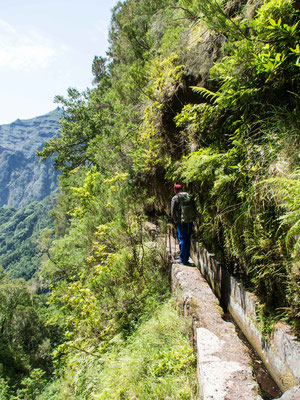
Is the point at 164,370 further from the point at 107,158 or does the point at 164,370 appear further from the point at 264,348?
the point at 107,158

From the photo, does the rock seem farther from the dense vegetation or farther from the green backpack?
the green backpack

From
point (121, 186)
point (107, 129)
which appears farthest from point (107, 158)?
point (107, 129)

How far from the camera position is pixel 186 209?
16.5 ft

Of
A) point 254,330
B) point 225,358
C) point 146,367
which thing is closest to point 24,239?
point 146,367

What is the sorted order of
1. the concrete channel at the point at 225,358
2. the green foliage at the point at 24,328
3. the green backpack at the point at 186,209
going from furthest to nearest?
the green foliage at the point at 24,328 → the green backpack at the point at 186,209 → the concrete channel at the point at 225,358

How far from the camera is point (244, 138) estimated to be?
3432 millimetres

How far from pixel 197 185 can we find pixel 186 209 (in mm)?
618

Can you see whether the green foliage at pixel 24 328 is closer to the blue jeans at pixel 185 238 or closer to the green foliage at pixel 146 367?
the green foliage at pixel 146 367

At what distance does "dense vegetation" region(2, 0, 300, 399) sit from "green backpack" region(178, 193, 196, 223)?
21 centimetres

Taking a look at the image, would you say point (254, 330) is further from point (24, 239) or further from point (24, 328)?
point (24, 239)

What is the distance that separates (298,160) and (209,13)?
2522 mm

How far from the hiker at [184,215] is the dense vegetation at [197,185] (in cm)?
23

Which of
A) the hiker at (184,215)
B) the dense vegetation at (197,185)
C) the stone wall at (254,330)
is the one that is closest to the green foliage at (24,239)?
the dense vegetation at (197,185)

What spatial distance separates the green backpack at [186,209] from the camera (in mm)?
5027
